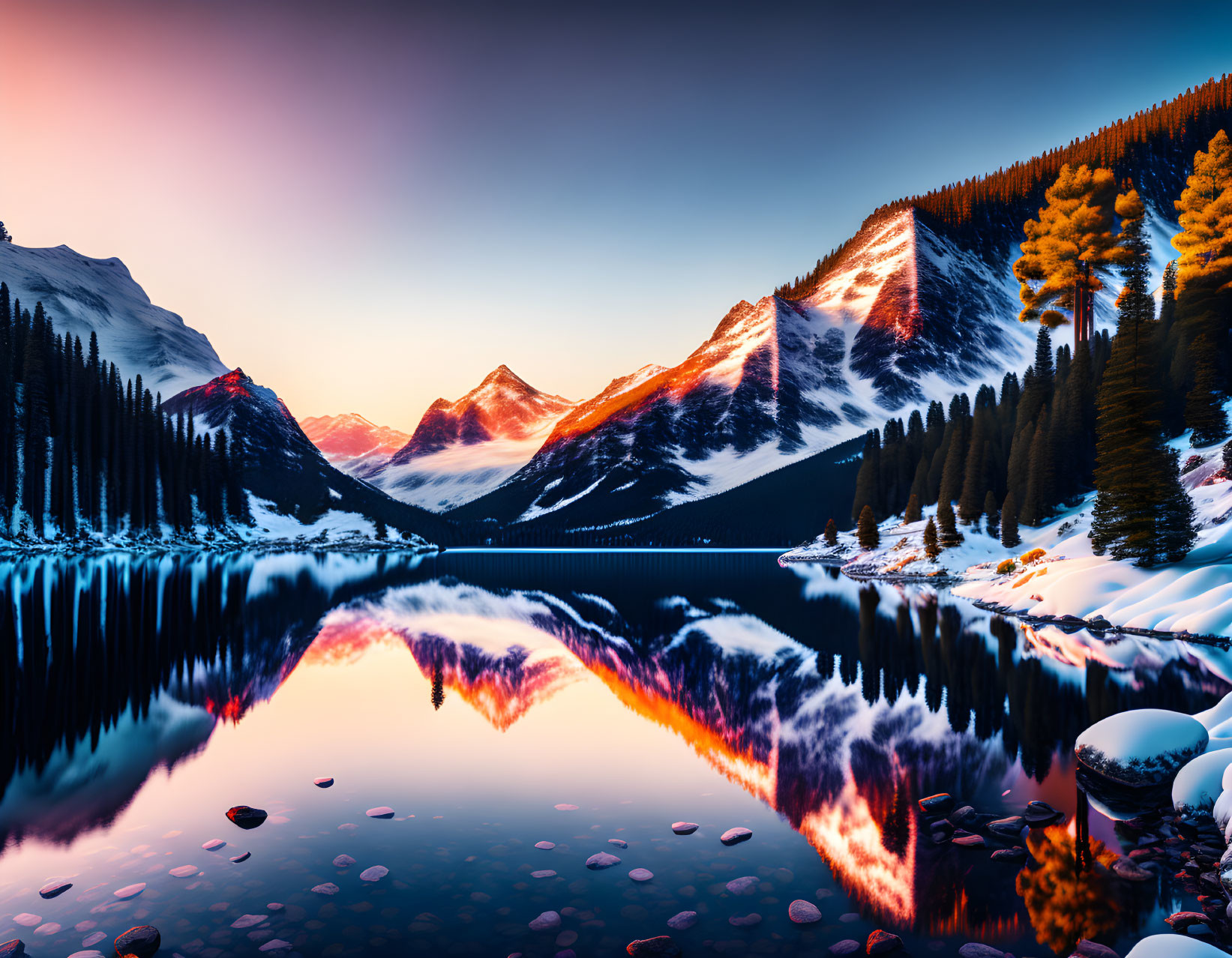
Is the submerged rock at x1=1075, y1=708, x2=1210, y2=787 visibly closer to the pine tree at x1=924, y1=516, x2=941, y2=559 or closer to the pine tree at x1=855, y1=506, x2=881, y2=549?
the pine tree at x1=924, y1=516, x2=941, y2=559

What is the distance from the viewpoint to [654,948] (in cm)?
1083

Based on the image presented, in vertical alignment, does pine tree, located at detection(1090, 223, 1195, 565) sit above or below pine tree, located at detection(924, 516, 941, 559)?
above

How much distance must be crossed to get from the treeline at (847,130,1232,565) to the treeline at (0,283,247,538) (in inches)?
6117

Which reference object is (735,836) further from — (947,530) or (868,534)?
(868,534)

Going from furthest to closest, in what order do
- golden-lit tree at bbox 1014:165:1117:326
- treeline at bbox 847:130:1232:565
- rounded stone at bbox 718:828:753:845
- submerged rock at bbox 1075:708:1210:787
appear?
golden-lit tree at bbox 1014:165:1117:326, treeline at bbox 847:130:1232:565, submerged rock at bbox 1075:708:1210:787, rounded stone at bbox 718:828:753:845

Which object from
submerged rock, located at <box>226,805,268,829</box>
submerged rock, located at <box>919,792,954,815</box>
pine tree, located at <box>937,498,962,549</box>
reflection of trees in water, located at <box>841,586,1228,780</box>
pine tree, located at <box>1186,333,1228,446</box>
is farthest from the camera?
pine tree, located at <box>937,498,962,549</box>

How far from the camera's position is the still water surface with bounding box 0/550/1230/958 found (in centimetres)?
1191

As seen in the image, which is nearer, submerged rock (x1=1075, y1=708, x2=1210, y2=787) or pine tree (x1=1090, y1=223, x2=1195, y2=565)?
submerged rock (x1=1075, y1=708, x2=1210, y2=787)

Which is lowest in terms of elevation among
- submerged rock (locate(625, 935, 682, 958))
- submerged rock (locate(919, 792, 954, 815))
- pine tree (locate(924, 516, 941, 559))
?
submerged rock (locate(919, 792, 954, 815))

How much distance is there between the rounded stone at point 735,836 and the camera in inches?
604

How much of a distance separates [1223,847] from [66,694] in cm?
3403

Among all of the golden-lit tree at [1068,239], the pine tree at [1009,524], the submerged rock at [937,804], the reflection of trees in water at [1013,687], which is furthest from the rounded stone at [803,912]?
the golden-lit tree at [1068,239]

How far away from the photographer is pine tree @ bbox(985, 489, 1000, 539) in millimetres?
96188

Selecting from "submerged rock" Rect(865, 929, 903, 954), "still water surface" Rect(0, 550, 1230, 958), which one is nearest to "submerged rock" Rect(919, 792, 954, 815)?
"still water surface" Rect(0, 550, 1230, 958)
